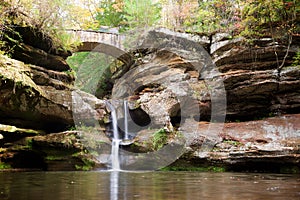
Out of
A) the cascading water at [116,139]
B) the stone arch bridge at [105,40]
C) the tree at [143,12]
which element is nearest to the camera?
the cascading water at [116,139]

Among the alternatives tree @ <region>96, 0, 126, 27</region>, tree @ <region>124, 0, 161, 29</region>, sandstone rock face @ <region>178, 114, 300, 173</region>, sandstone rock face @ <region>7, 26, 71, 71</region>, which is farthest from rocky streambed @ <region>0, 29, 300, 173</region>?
tree @ <region>96, 0, 126, 27</region>

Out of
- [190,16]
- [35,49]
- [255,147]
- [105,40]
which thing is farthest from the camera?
[190,16]

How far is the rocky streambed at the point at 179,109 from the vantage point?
9.71 meters

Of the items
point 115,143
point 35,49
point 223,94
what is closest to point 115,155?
point 115,143

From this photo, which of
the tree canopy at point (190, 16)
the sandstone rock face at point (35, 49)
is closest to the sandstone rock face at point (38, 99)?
the sandstone rock face at point (35, 49)

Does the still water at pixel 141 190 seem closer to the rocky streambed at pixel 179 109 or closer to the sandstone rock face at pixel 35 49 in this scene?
the rocky streambed at pixel 179 109

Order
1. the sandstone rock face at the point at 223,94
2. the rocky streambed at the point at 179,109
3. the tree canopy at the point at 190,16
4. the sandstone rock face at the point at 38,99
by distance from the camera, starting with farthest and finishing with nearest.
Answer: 1. the sandstone rock face at the point at 223,94
2. the tree canopy at the point at 190,16
3. the rocky streambed at the point at 179,109
4. the sandstone rock face at the point at 38,99

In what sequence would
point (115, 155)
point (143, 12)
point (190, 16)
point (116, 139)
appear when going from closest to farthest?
1. point (115, 155)
2. point (116, 139)
3. point (190, 16)
4. point (143, 12)

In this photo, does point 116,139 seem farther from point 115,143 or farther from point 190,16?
point 190,16

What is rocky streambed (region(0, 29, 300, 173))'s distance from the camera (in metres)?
9.71

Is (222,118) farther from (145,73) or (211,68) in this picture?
(145,73)

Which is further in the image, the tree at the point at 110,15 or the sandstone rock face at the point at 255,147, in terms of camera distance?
the tree at the point at 110,15

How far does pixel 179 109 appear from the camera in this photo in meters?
12.9

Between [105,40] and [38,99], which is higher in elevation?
[105,40]
